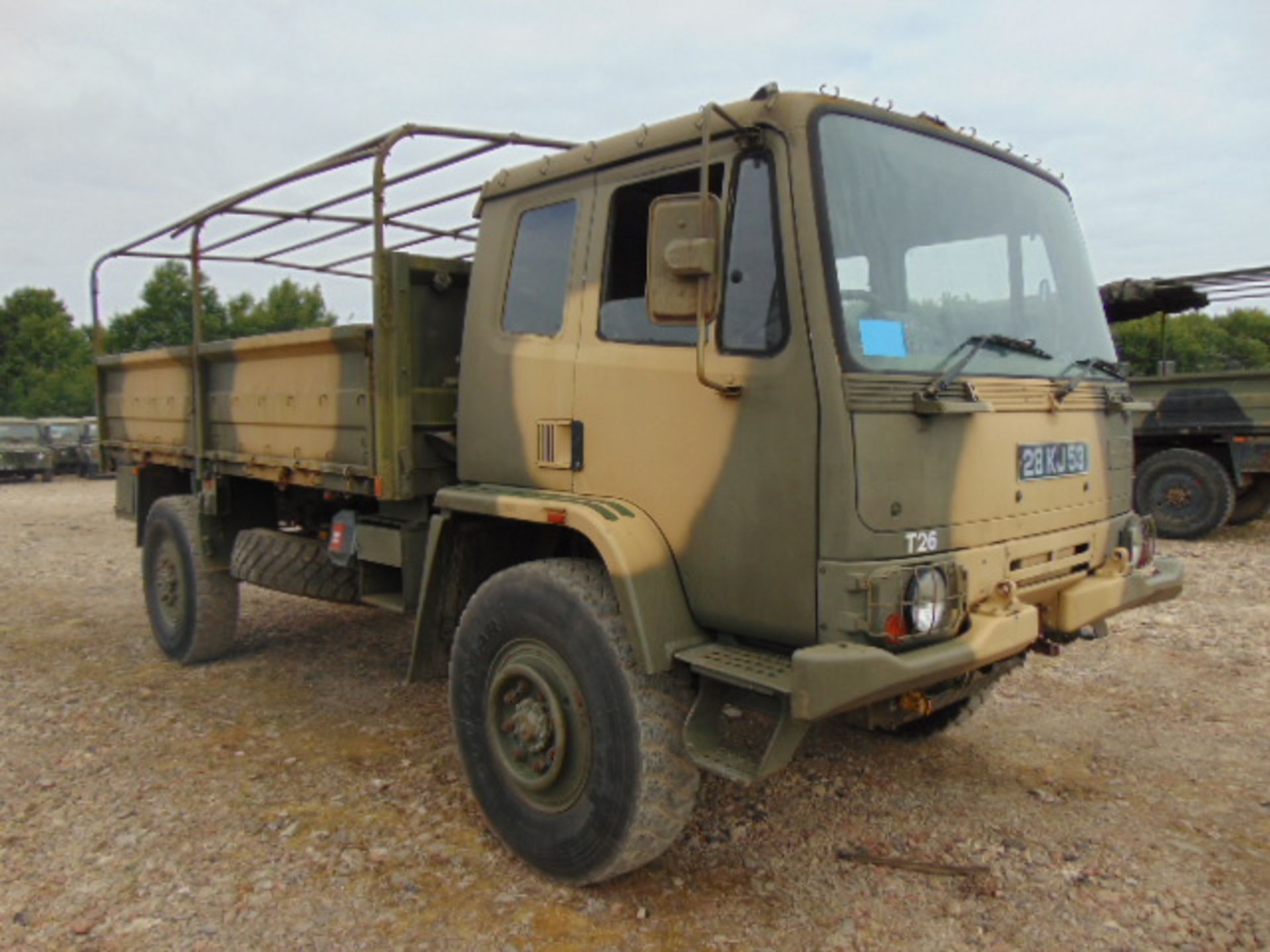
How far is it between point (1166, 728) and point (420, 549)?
362cm

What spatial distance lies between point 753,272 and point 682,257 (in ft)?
0.88

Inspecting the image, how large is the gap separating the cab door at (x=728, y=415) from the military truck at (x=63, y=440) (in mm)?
23822

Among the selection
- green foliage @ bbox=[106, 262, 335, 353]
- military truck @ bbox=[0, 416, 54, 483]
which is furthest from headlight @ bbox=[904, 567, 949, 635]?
military truck @ bbox=[0, 416, 54, 483]

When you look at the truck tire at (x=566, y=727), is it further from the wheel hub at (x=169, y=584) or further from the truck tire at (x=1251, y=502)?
the truck tire at (x=1251, y=502)

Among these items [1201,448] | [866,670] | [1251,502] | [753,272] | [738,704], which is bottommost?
[1251,502]

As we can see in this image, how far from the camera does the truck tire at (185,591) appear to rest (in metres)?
5.84

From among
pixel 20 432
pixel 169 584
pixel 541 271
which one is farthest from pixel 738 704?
pixel 20 432

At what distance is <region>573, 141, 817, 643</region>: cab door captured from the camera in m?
2.82

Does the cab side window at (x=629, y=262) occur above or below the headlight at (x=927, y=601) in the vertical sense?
above

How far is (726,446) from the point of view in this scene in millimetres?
2969

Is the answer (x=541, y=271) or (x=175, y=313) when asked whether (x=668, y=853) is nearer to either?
(x=541, y=271)

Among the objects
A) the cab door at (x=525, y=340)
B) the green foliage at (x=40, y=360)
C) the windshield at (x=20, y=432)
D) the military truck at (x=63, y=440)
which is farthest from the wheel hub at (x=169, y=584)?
the green foliage at (x=40, y=360)

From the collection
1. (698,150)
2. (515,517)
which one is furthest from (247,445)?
(698,150)

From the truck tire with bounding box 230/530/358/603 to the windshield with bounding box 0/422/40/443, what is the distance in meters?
20.7
